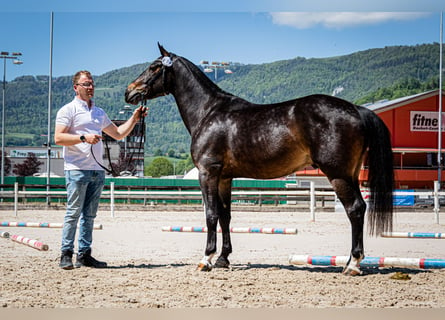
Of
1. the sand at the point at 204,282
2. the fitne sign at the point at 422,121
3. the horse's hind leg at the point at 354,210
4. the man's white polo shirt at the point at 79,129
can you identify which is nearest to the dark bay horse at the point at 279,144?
the horse's hind leg at the point at 354,210

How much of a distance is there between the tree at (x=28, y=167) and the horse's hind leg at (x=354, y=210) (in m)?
53.9

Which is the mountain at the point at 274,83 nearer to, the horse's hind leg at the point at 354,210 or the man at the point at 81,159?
the horse's hind leg at the point at 354,210

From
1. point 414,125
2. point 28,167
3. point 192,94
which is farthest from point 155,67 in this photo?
point 28,167

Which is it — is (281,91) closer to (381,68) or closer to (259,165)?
(381,68)

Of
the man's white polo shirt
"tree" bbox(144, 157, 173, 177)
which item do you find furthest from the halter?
"tree" bbox(144, 157, 173, 177)

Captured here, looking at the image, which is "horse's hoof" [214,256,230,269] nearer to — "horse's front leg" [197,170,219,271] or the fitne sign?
"horse's front leg" [197,170,219,271]

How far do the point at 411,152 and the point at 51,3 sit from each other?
31.6 metres

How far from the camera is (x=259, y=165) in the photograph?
18.3 feet

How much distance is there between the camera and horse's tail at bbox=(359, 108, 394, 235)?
17.3ft

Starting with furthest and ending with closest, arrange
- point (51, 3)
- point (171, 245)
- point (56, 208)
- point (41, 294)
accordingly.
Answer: point (56, 208)
point (171, 245)
point (51, 3)
point (41, 294)

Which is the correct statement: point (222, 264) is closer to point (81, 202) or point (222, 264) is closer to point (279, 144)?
point (279, 144)

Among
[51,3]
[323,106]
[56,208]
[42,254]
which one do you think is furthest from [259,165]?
[56,208]

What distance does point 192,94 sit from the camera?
6.21 metres

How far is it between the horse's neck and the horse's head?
0.15m
